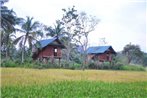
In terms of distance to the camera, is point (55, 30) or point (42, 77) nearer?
point (42, 77)

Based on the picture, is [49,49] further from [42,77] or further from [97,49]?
[42,77]

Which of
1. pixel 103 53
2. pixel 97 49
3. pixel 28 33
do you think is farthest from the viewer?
pixel 97 49

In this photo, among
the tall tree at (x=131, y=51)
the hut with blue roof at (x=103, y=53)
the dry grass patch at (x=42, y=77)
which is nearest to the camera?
the dry grass patch at (x=42, y=77)

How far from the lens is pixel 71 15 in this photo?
42.3 meters

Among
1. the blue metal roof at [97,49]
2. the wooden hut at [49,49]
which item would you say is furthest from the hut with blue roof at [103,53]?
the wooden hut at [49,49]

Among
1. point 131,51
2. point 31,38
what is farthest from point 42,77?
point 131,51

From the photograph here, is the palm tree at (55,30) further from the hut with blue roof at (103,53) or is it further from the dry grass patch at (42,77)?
the dry grass patch at (42,77)

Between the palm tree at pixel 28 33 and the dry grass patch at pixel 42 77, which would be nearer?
the dry grass patch at pixel 42 77

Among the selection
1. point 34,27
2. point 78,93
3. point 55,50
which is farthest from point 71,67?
point 78,93

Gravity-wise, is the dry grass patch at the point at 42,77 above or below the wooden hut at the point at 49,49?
below

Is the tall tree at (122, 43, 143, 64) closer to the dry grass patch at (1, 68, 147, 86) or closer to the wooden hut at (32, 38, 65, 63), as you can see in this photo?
the wooden hut at (32, 38, 65, 63)

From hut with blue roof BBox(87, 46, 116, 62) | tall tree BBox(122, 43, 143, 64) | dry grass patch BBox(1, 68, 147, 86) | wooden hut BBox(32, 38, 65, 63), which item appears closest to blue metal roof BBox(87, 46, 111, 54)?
hut with blue roof BBox(87, 46, 116, 62)

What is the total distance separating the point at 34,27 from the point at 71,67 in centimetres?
667

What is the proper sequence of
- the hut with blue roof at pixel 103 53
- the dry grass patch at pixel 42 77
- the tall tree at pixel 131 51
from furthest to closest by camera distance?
the tall tree at pixel 131 51 → the hut with blue roof at pixel 103 53 → the dry grass patch at pixel 42 77
